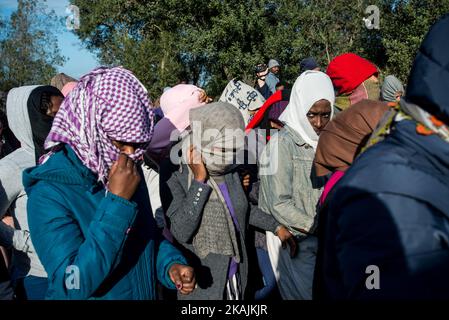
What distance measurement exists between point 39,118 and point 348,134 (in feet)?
7.00

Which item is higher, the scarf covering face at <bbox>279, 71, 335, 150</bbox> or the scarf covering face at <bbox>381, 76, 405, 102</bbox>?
the scarf covering face at <bbox>279, 71, 335, 150</bbox>

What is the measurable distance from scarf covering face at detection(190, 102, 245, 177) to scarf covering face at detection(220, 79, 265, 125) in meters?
1.95

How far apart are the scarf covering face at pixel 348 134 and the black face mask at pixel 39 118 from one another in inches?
73.3

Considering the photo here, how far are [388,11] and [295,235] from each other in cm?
2112

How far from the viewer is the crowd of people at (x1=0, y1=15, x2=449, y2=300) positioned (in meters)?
1.07

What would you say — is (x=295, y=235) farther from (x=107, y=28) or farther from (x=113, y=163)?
(x=107, y=28)

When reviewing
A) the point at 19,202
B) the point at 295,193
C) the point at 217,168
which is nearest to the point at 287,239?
the point at 295,193

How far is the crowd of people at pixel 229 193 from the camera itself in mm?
1074

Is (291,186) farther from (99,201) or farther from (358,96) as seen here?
(358,96)

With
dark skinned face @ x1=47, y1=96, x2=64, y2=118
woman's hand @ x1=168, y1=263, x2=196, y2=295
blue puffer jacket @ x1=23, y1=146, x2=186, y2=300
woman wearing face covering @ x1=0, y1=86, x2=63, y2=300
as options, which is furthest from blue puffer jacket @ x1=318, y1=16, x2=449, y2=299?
dark skinned face @ x1=47, y1=96, x2=64, y2=118

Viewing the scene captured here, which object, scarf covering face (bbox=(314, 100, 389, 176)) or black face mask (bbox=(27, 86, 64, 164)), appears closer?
scarf covering face (bbox=(314, 100, 389, 176))

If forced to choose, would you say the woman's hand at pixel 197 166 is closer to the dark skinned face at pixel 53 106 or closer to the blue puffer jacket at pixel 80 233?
the blue puffer jacket at pixel 80 233

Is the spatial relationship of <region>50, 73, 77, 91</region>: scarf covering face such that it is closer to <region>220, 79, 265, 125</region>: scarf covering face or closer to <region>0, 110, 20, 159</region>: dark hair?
<region>0, 110, 20, 159</region>: dark hair
